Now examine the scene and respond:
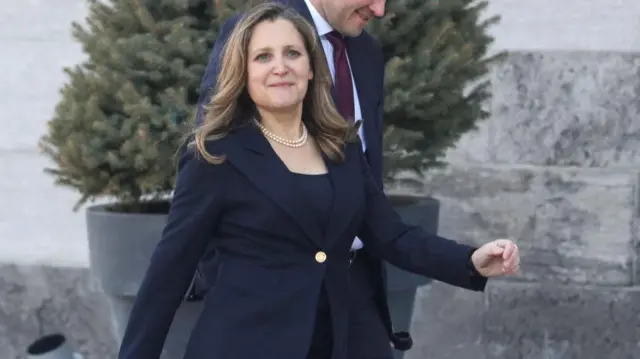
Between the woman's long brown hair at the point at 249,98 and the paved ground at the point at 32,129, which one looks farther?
the paved ground at the point at 32,129

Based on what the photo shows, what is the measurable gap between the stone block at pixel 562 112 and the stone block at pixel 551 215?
0.06m

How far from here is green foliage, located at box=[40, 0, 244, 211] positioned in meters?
3.66

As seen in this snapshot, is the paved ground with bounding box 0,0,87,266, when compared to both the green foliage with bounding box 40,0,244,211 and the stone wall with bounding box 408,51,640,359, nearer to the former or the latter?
the green foliage with bounding box 40,0,244,211

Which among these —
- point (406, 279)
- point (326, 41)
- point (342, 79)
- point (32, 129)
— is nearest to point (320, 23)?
point (326, 41)

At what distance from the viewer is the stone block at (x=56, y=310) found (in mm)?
5414

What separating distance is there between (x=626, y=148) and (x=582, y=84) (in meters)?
0.32

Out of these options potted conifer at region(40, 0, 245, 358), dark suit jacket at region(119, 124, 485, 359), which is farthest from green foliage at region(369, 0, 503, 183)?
dark suit jacket at region(119, 124, 485, 359)

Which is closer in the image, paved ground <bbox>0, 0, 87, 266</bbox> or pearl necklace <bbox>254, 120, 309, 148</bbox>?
pearl necklace <bbox>254, 120, 309, 148</bbox>

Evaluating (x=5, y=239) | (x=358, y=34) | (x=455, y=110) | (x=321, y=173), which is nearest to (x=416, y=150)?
(x=455, y=110)

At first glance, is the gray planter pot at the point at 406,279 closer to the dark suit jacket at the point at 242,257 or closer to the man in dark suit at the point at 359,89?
the man in dark suit at the point at 359,89

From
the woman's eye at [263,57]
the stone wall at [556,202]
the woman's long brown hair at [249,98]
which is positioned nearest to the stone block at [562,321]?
the stone wall at [556,202]

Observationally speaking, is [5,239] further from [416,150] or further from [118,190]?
[416,150]

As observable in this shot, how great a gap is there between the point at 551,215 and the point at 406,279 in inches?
51.6

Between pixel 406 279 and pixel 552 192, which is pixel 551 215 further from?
pixel 406 279
